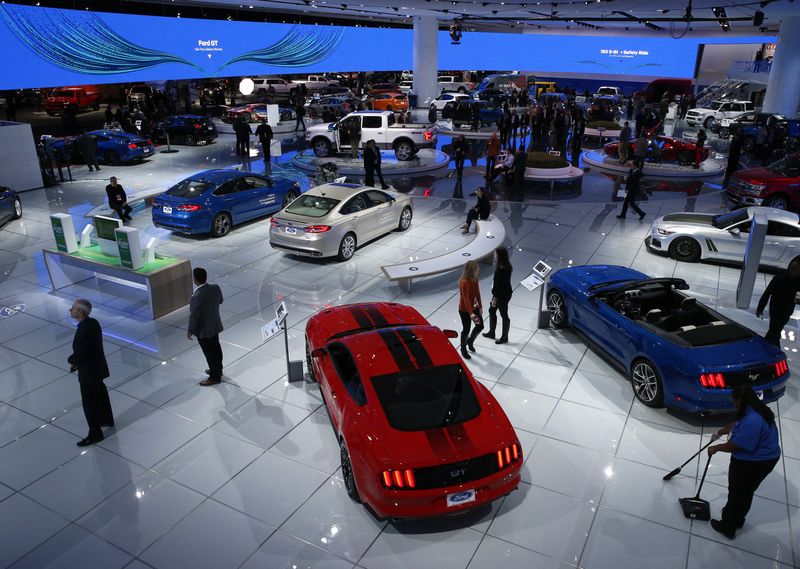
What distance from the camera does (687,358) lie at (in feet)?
20.4

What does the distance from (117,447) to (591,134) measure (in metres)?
26.1

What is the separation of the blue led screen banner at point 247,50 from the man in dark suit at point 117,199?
10008 millimetres

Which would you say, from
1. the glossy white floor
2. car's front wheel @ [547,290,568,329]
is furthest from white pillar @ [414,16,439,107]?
car's front wheel @ [547,290,568,329]

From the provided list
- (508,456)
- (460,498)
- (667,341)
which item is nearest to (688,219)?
(667,341)

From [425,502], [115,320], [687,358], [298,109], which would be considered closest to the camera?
[425,502]

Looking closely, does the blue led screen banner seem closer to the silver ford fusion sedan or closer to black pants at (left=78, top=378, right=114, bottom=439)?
the silver ford fusion sedan

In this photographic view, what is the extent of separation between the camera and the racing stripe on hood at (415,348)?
5.45 metres

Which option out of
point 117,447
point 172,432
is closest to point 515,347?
point 172,432

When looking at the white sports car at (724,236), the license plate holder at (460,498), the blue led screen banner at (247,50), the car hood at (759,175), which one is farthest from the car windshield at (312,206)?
the blue led screen banner at (247,50)

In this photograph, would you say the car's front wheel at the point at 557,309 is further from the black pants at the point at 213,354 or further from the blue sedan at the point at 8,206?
the blue sedan at the point at 8,206

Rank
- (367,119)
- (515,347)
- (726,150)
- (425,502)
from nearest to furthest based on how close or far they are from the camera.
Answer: (425,502)
(515,347)
(367,119)
(726,150)

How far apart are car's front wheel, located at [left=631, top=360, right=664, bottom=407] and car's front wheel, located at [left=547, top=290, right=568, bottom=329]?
1.72 m

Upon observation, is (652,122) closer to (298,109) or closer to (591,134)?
(591,134)

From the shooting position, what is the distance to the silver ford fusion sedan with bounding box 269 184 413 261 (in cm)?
1071
